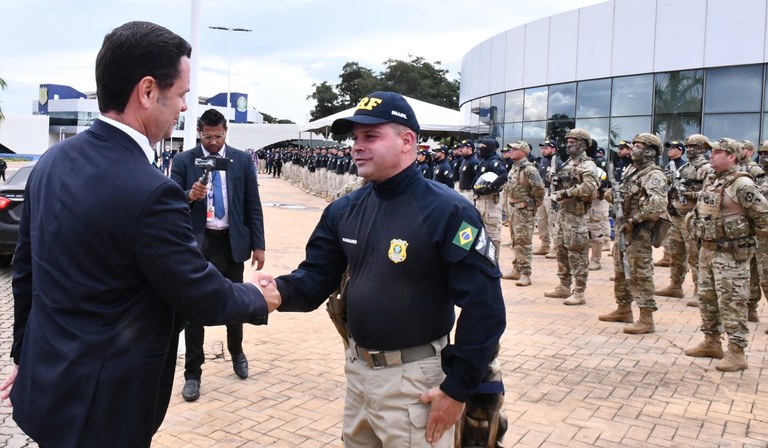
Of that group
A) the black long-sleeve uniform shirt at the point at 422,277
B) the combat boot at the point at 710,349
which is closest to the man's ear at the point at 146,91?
the black long-sleeve uniform shirt at the point at 422,277

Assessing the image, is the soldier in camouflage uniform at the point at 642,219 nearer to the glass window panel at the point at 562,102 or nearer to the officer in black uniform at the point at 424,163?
the officer in black uniform at the point at 424,163

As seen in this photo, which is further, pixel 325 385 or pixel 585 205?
pixel 585 205

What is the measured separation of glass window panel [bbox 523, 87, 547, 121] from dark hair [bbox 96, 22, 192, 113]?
22645mm

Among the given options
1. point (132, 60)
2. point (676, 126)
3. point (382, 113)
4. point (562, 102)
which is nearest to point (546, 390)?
point (382, 113)

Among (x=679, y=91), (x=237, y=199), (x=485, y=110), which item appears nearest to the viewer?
(x=237, y=199)

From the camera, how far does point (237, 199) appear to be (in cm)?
505

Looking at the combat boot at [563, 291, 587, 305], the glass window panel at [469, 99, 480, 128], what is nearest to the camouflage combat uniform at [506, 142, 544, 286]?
the combat boot at [563, 291, 587, 305]

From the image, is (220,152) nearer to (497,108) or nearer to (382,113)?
Result: (382,113)

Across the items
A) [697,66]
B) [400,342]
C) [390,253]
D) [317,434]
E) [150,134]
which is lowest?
[317,434]

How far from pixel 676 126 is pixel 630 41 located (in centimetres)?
299

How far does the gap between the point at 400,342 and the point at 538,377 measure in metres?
3.70

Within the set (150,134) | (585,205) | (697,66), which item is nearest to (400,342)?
(150,134)

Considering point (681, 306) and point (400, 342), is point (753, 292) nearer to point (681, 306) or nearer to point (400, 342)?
point (681, 306)

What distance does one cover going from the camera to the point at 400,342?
8.22 feet
